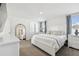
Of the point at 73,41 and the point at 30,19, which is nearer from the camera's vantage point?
the point at 30,19

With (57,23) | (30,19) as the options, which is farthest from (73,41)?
(30,19)

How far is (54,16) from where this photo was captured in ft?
11.6

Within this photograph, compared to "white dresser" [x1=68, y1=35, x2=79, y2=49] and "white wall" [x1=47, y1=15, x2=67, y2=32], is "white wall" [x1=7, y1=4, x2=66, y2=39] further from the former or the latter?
"white dresser" [x1=68, y1=35, x2=79, y2=49]

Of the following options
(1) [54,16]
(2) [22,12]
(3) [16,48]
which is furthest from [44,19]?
(3) [16,48]

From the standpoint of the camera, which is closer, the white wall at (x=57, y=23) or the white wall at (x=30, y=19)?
the white wall at (x=30, y=19)

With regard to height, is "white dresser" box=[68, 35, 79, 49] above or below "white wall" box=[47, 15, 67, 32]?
below

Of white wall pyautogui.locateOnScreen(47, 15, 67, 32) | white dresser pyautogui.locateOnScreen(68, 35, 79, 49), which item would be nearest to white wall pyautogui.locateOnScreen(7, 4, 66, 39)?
white wall pyautogui.locateOnScreen(47, 15, 67, 32)

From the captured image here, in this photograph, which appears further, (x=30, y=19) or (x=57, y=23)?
(x=57, y=23)

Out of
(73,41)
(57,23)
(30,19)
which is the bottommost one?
(73,41)

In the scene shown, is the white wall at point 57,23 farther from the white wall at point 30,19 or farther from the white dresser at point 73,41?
the white dresser at point 73,41

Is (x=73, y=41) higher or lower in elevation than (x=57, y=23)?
lower

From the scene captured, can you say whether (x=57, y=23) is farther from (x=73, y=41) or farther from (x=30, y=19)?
(x=30, y=19)

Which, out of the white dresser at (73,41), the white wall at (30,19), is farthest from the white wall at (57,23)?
the white dresser at (73,41)

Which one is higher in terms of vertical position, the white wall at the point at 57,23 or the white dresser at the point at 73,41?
the white wall at the point at 57,23
